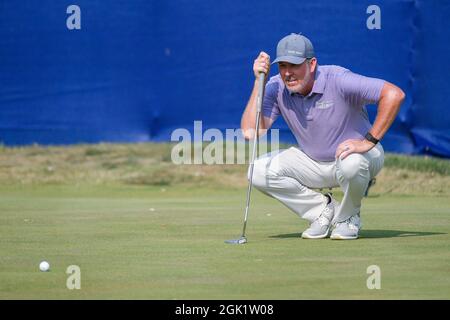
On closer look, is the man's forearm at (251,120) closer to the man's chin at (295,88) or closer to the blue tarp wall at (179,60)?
the man's chin at (295,88)

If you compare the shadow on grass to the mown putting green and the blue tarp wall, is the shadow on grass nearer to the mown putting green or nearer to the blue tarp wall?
the mown putting green

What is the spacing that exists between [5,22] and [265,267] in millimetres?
8232

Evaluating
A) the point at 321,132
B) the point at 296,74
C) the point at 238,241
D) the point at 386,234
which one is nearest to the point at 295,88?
the point at 296,74

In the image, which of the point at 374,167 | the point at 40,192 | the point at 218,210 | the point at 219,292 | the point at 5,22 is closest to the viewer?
the point at 219,292

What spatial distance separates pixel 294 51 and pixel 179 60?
6.02 metres

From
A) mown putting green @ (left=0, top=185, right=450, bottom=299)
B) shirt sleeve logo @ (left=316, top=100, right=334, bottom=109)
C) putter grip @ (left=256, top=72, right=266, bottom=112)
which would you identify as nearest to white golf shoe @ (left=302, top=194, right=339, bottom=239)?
mown putting green @ (left=0, top=185, right=450, bottom=299)

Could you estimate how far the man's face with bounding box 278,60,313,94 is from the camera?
731 cm

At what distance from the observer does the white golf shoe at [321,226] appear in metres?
7.54

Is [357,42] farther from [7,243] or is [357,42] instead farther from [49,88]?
[7,243]

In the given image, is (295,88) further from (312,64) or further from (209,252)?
(209,252)

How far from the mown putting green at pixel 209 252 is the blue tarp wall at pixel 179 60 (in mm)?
2340

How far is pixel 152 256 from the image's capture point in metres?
6.66
